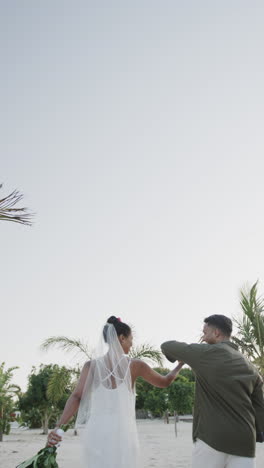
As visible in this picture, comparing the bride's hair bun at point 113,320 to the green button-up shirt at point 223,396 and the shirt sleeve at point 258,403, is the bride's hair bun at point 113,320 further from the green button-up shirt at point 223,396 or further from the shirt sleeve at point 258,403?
the shirt sleeve at point 258,403

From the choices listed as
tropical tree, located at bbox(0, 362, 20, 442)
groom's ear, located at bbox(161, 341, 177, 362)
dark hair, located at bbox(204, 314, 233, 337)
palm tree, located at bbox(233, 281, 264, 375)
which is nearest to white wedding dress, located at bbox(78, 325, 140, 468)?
groom's ear, located at bbox(161, 341, 177, 362)

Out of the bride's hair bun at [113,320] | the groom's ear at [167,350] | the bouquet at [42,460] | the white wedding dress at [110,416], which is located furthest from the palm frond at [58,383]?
the groom's ear at [167,350]

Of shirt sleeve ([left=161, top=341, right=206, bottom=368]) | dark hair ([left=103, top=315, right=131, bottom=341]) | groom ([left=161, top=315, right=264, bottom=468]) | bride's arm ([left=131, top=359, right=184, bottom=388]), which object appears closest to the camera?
groom ([left=161, top=315, right=264, bottom=468])

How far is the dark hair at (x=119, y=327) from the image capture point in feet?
14.6

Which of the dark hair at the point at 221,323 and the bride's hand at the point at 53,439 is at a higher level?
the dark hair at the point at 221,323

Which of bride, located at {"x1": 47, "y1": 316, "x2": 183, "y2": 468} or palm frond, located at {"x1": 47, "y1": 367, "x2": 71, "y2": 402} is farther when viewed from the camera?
palm frond, located at {"x1": 47, "y1": 367, "x2": 71, "y2": 402}

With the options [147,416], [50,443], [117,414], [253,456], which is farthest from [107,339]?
[147,416]

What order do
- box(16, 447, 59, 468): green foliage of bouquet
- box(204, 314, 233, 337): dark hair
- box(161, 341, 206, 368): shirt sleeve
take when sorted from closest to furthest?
box(161, 341, 206, 368): shirt sleeve < box(204, 314, 233, 337): dark hair < box(16, 447, 59, 468): green foliage of bouquet

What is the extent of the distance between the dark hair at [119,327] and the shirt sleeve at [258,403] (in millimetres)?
1311

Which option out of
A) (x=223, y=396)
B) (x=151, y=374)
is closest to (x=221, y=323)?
(x=223, y=396)

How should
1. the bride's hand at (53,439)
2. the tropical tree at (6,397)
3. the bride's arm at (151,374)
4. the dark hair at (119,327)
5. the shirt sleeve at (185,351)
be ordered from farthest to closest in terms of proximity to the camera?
the tropical tree at (6,397) < the dark hair at (119,327) < the bride's arm at (151,374) < the bride's hand at (53,439) < the shirt sleeve at (185,351)

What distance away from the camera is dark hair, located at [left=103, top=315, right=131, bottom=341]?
4.45 metres

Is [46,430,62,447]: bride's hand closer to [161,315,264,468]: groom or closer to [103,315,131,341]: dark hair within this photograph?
[103,315,131,341]: dark hair

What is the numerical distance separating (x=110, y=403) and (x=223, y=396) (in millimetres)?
1146
